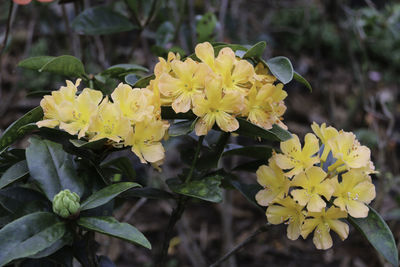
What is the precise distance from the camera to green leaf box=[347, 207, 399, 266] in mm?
824

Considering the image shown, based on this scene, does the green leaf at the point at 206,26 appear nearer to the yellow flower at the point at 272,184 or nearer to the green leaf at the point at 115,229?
the yellow flower at the point at 272,184

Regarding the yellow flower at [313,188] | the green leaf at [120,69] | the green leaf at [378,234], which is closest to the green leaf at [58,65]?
the green leaf at [120,69]

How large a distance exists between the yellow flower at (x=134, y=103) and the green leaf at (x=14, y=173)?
21 cm

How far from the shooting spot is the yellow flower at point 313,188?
83 centimetres

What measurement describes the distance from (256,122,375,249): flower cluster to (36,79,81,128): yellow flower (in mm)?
387

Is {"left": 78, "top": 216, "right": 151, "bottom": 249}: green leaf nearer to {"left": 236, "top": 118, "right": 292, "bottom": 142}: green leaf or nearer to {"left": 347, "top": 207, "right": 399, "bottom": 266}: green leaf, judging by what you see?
{"left": 236, "top": 118, "right": 292, "bottom": 142}: green leaf

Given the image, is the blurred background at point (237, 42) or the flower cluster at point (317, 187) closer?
the flower cluster at point (317, 187)

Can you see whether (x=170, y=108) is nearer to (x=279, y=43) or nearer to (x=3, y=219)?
(x=3, y=219)

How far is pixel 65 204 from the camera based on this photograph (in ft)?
2.47

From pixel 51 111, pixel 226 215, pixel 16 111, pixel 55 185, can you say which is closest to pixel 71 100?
pixel 51 111

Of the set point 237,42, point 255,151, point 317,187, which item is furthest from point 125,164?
point 237,42

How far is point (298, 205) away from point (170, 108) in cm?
31

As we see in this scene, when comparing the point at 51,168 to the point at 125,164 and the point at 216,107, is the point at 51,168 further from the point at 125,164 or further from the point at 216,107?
the point at 216,107

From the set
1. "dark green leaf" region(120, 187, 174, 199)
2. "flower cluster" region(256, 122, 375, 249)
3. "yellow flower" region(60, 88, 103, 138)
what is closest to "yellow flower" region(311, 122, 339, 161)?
"flower cluster" region(256, 122, 375, 249)
